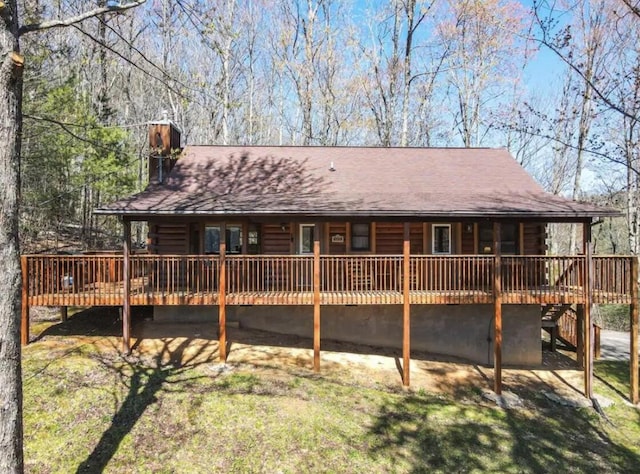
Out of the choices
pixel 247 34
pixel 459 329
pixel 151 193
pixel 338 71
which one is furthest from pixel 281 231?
pixel 247 34

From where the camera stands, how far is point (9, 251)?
16.3 ft

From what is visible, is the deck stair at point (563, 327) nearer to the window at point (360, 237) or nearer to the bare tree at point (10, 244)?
the window at point (360, 237)

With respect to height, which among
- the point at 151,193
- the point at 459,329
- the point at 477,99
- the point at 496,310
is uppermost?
the point at 477,99

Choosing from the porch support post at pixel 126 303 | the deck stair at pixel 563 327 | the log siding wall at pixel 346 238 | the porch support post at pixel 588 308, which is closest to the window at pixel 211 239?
the log siding wall at pixel 346 238

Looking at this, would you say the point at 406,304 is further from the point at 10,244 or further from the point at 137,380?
the point at 10,244

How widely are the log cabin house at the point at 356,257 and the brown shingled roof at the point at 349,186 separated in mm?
72

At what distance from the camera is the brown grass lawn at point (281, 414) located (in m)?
7.05

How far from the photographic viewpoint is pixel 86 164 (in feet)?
54.2

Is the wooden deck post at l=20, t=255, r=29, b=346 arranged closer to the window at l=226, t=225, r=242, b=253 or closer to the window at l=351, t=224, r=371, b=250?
the window at l=226, t=225, r=242, b=253

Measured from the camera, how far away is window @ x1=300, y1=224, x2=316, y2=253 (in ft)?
45.3

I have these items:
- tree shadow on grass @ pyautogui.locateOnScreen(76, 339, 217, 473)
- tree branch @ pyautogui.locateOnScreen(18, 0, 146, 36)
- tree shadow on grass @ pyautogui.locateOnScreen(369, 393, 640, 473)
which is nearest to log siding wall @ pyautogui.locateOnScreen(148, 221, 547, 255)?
tree shadow on grass @ pyautogui.locateOnScreen(76, 339, 217, 473)

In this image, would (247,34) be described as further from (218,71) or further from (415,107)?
(415,107)

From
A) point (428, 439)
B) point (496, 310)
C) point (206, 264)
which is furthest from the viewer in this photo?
point (206, 264)

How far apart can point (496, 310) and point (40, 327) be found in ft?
44.0
